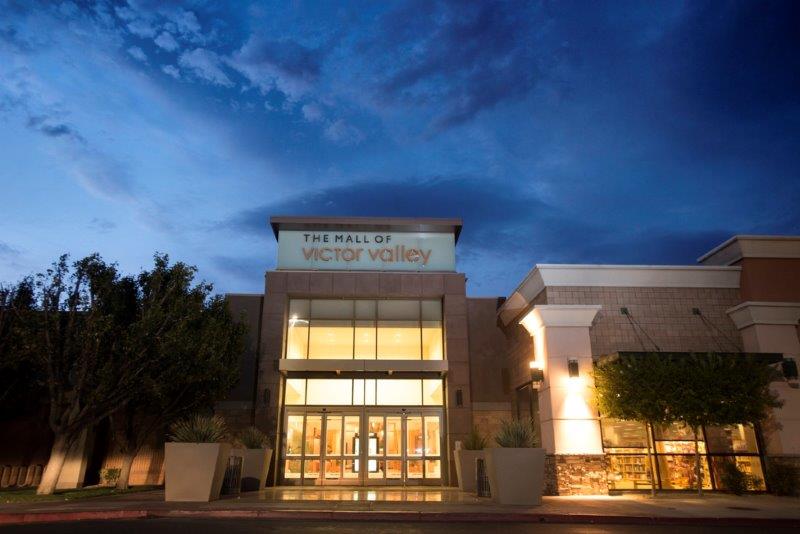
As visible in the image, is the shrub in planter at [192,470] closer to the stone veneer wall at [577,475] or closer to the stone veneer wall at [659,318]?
the stone veneer wall at [577,475]

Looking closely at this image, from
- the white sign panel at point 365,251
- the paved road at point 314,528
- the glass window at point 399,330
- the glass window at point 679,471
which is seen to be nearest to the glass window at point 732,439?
the glass window at point 679,471

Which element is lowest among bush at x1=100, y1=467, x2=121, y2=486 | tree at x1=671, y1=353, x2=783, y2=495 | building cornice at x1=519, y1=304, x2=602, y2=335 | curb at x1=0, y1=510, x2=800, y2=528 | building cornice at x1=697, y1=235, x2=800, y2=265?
curb at x1=0, y1=510, x2=800, y2=528

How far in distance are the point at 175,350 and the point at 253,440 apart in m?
4.46

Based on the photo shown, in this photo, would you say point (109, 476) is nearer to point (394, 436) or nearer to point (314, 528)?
point (394, 436)

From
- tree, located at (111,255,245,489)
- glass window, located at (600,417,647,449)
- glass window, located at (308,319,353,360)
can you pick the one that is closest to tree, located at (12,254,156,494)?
tree, located at (111,255,245,489)

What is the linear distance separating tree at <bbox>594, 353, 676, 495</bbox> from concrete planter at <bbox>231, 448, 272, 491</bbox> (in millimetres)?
10766

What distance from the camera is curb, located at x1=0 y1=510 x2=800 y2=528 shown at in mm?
11023

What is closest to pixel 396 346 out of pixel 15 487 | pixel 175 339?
pixel 175 339

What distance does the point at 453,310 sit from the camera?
22141 mm

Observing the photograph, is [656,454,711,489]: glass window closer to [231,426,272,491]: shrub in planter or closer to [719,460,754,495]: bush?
[719,460,754,495]: bush

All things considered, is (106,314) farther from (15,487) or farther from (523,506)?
(523,506)

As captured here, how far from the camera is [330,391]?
21.6 m

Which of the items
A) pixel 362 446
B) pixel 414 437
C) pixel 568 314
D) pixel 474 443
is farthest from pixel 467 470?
pixel 568 314

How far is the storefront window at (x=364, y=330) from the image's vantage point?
2200cm
